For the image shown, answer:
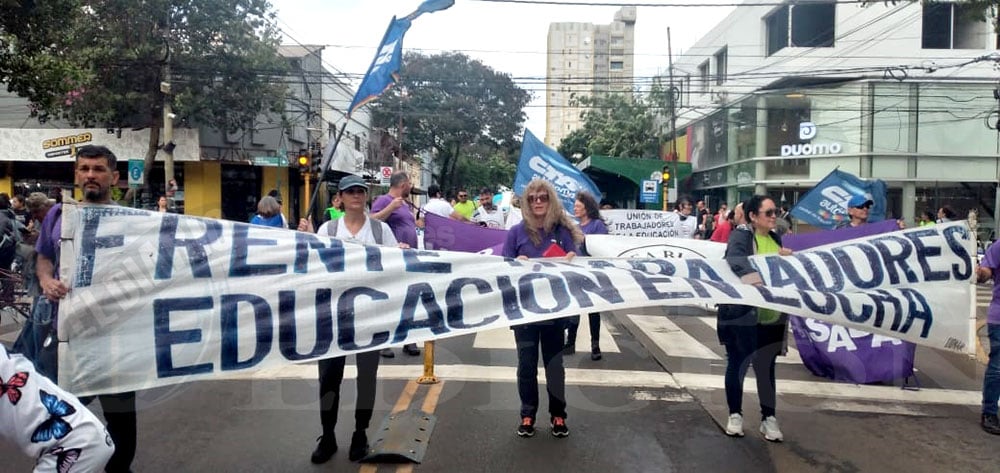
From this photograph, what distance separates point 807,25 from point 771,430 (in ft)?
95.7

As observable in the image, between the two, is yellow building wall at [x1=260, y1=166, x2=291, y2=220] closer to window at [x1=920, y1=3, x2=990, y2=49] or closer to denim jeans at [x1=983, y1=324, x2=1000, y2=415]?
window at [x1=920, y1=3, x2=990, y2=49]

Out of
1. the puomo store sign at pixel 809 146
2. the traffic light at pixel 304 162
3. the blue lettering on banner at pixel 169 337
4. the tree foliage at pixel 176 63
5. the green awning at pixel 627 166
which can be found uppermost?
the tree foliage at pixel 176 63

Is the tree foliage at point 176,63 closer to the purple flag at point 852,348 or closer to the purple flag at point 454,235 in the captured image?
the purple flag at point 454,235

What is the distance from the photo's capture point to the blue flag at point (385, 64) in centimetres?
981

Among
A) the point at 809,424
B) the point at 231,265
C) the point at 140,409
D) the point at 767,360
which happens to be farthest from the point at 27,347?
the point at 809,424

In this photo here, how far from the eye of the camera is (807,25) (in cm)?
2972

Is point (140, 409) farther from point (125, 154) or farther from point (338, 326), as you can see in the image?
point (125, 154)

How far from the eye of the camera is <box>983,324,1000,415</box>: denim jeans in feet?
16.3

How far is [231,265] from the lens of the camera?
3.88m

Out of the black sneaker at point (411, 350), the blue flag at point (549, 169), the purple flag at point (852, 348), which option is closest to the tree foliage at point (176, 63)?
the blue flag at point (549, 169)

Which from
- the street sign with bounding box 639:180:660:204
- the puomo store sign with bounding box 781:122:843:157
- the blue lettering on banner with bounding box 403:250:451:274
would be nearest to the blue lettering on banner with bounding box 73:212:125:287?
the blue lettering on banner with bounding box 403:250:451:274

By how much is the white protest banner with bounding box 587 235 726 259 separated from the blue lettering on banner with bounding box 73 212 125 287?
4540 millimetres

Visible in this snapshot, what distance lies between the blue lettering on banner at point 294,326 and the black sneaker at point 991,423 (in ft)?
15.3

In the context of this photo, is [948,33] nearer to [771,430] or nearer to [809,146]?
[809,146]
